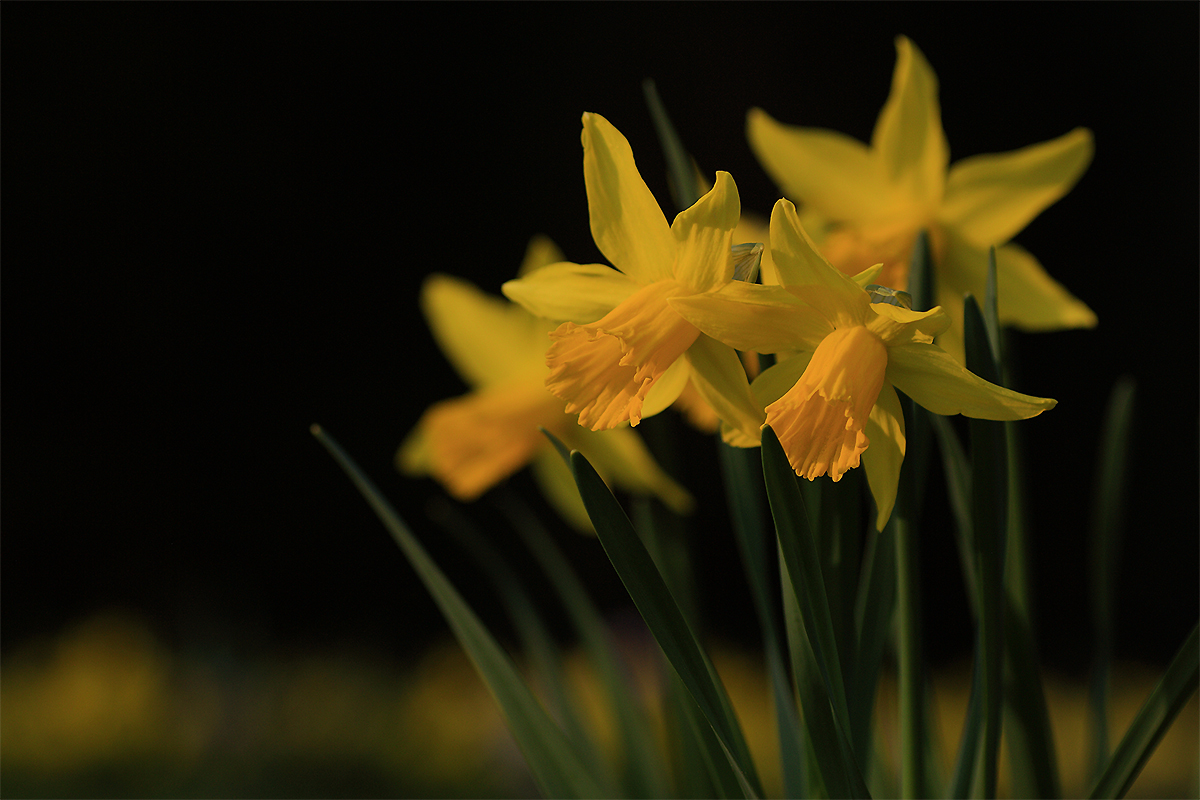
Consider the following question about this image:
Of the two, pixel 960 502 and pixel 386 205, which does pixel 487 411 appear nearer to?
pixel 960 502

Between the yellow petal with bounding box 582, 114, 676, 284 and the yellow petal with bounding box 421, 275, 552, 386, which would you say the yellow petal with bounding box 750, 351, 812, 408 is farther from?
the yellow petal with bounding box 421, 275, 552, 386

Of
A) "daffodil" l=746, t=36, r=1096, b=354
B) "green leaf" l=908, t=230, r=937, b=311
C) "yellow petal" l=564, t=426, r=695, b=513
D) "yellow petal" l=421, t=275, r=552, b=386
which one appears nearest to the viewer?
"green leaf" l=908, t=230, r=937, b=311

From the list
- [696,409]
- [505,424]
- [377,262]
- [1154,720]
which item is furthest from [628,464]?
[377,262]

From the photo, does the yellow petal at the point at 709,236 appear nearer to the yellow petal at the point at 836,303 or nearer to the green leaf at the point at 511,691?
the yellow petal at the point at 836,303

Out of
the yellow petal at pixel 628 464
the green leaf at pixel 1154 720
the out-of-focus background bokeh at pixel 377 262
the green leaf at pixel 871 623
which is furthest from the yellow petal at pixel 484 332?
the out-of-focus background bokeh at pixel 377 262

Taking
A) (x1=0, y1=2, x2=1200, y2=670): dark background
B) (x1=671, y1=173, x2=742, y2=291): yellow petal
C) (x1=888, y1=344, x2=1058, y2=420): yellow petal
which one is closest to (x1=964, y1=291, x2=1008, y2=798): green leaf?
(x1=888, y1=344, x2=1058, y2=420): yellow petal

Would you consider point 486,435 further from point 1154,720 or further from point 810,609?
point 1154,720
